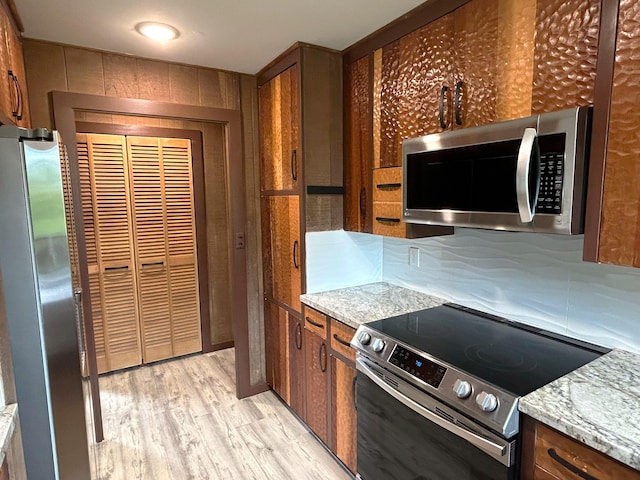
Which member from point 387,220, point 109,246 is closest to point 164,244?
point 109,246

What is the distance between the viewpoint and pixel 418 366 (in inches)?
54.2

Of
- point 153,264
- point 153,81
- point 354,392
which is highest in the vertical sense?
point 153,81

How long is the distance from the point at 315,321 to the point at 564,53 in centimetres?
161

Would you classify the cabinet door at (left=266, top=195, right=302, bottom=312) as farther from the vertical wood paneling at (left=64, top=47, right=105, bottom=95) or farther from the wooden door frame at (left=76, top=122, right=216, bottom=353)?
the vertical wood paneling at (left=64, top=47, right=105, bottom=95)

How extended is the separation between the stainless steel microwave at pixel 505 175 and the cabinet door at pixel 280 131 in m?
0.75

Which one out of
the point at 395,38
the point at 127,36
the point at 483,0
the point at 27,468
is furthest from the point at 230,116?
the point at 27,468

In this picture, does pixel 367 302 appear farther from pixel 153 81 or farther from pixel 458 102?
pixel 153 81

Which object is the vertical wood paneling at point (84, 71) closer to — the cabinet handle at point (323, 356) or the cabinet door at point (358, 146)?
the cabinet door at point (358, 146)

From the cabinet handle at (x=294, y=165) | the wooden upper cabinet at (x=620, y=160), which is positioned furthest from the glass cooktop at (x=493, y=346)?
the cabinet handle at (x=294, y=165)

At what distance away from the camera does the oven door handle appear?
3.62 ft

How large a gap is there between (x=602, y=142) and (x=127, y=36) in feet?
7.03

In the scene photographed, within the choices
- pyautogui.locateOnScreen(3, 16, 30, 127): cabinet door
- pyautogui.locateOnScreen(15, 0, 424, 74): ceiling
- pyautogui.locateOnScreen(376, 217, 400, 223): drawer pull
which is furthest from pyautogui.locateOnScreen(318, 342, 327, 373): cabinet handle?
pyautogui.locateOnScreen(3, 16, 30, 127): cabinet door

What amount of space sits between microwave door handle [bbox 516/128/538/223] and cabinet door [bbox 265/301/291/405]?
5.44ft

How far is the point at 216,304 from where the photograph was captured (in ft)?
11.6
